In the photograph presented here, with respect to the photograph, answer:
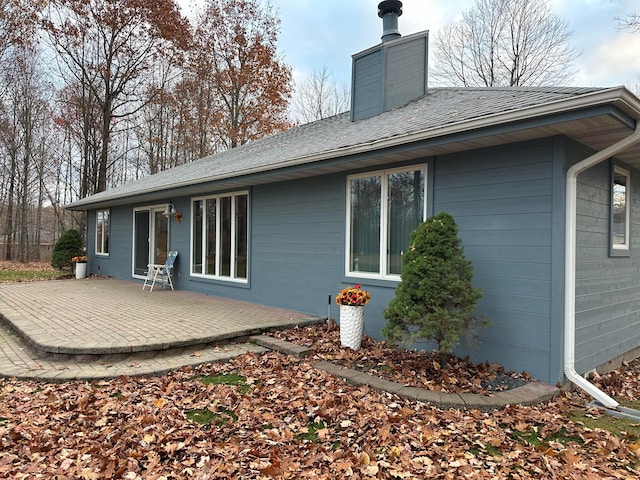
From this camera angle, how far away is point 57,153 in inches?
728

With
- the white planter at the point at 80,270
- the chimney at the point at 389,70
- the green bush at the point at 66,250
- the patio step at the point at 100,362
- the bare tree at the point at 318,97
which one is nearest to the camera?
the patio step at the point at 100,362

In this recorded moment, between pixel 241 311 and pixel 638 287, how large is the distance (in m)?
5.50

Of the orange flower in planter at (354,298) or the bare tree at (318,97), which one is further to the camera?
the bare tree at (318,97)

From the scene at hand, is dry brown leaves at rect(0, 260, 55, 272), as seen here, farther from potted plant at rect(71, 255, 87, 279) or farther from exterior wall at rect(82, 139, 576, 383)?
exterior wall at rect(82, 139, 576, 383)

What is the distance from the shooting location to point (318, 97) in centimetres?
1928

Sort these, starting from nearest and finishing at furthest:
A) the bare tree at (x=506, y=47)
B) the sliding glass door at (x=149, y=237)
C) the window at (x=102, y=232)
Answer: the sliding glass door at (x=149, y=237) < the window at (x=102, y=232) < the bare tree at (x=506, y=47)

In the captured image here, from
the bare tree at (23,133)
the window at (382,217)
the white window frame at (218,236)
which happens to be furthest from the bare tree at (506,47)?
the bare tree at (23,133)

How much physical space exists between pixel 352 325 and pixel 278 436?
201 cm

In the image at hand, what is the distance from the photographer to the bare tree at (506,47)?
1480cm

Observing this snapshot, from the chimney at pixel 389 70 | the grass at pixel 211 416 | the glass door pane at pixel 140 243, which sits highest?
the chimney at pixel 389 70

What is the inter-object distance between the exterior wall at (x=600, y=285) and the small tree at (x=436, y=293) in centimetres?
118

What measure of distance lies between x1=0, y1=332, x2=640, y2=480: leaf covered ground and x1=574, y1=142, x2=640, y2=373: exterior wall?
0.93 m

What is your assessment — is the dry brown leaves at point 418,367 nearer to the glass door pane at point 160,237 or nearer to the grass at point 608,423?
the grass at point 608,423

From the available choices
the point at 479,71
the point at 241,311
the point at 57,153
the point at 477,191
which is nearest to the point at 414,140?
the point at 477,191
